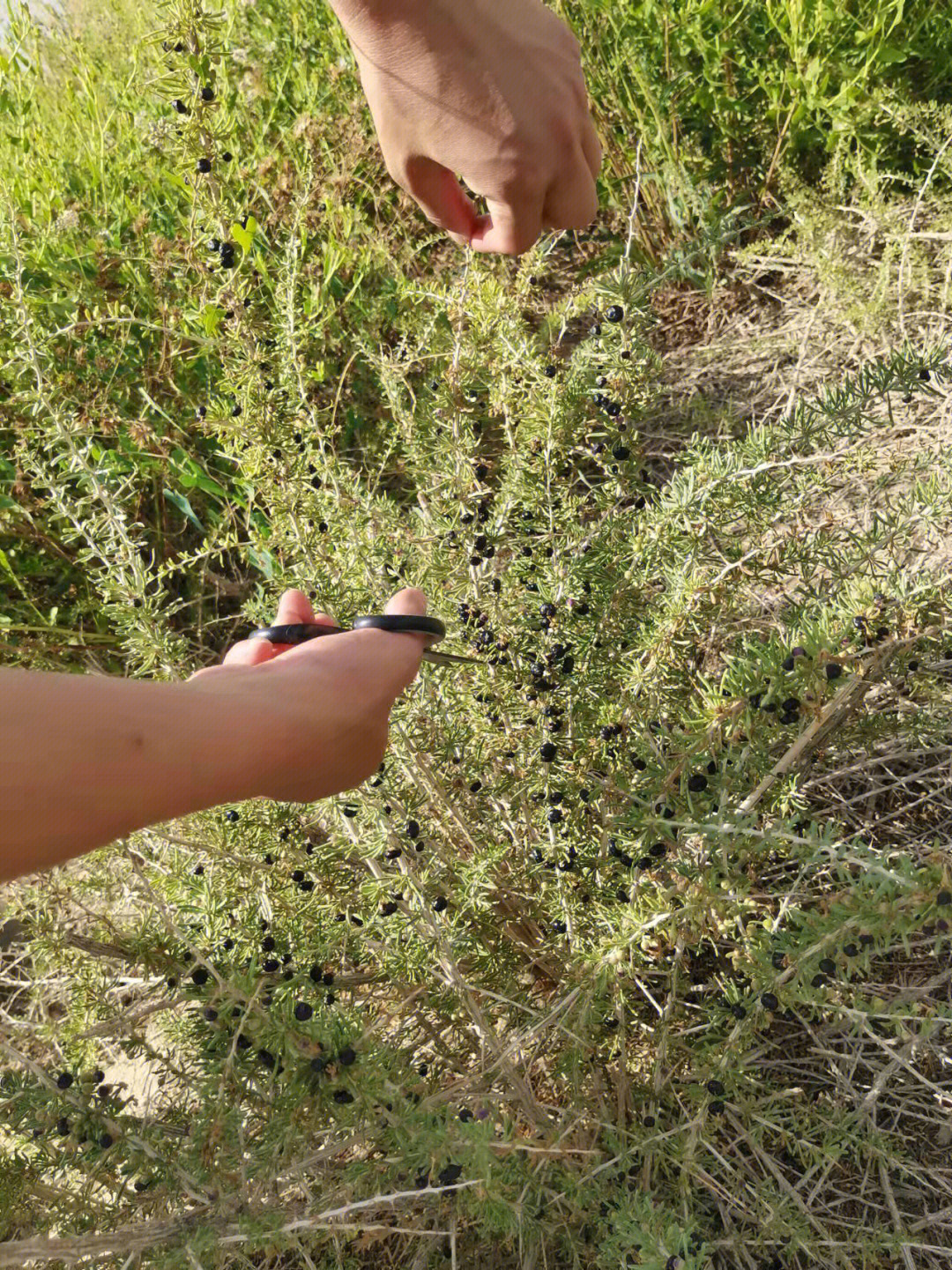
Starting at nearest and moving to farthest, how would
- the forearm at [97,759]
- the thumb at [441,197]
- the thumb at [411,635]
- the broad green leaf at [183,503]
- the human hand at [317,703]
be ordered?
the forearm at [97,759] → the human hand at [317,703] → the thumb at [411,635] → the thumb at [441,197] → the broad green leaf at [183,503]

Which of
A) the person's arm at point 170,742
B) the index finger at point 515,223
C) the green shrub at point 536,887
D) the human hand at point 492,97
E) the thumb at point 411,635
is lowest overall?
the green shrub at point 536,887

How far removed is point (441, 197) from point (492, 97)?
0.18 meters

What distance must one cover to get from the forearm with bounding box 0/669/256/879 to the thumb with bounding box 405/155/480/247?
79 cm

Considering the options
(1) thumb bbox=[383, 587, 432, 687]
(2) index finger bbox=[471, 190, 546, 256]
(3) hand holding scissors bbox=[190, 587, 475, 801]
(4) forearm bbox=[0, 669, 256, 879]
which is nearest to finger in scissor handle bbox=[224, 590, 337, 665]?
(3) hand holding scissors bbox=[190, 587, 475, 801]

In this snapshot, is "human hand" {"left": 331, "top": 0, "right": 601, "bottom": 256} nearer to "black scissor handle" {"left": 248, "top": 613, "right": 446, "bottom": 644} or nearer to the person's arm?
"black scissor handle" {"left": 248, "top": 613, "right": 446, "bottom": 644}

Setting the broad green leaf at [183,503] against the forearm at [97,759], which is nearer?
the forearm at [97,759]

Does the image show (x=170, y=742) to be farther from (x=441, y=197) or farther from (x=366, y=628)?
(x=441, y=197)

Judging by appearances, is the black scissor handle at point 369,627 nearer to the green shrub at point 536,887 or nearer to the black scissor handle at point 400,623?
the black scissor handle at point 400,623

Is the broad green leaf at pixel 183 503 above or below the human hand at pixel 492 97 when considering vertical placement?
below

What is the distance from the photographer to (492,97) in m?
1.25

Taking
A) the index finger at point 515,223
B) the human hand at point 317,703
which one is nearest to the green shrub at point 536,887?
the index finger at point 515,223

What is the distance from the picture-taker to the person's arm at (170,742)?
0.81 meters

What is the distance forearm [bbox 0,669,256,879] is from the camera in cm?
81

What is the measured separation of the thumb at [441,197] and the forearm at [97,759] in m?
0.79
